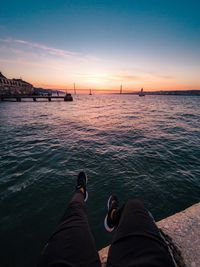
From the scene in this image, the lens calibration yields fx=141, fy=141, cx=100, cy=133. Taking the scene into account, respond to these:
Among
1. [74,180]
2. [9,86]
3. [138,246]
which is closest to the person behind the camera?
[138,246]

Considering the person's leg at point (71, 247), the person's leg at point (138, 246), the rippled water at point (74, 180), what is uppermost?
the person's leg at point (138, 246)

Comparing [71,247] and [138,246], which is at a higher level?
[138,246]

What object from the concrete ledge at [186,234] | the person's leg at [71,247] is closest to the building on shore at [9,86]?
the person's leg at [71,247]

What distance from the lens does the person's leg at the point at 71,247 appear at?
1225 mm

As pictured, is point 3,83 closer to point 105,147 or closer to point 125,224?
point 105,147

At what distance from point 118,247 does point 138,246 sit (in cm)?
19

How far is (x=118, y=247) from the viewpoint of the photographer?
1326mm

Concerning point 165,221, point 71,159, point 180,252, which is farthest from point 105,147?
point 180,252

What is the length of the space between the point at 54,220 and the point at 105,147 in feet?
17.0

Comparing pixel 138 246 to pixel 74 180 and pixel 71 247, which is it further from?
pixel 74 180

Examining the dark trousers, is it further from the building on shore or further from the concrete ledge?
the building on shore

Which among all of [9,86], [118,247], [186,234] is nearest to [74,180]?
[186,234]

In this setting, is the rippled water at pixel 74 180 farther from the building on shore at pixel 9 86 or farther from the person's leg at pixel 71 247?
the building on shore at pixel 9 86

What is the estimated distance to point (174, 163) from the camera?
6449 millimetres
